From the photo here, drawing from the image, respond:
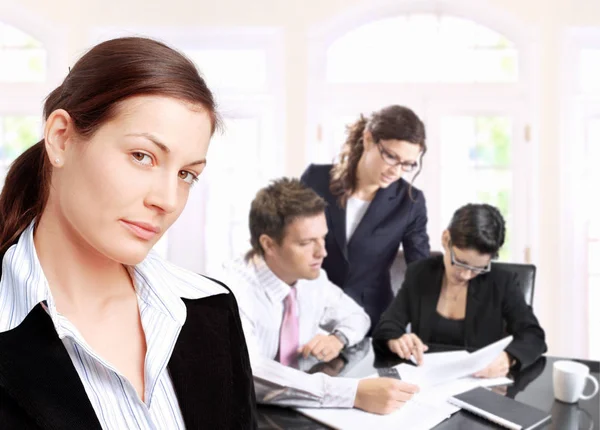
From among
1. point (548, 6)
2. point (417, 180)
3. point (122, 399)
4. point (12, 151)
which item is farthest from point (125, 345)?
point (548, 6)

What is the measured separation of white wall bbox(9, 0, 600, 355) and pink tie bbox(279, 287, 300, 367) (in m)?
1.13

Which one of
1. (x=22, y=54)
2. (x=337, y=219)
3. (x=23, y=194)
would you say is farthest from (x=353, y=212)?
(x=22, y=54)

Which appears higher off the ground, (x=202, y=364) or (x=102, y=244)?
(x=102, y=244)

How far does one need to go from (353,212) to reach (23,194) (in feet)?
4.30

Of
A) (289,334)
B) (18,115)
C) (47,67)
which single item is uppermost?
(47,67)

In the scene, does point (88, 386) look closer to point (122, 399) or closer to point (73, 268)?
point (122, 399)

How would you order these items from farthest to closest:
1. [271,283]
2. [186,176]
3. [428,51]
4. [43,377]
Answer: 1. [428,51]
2. [271,283]
3. [186,176]
4. [43,377]

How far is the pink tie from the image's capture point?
1.76 meters

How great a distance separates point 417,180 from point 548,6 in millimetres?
1338

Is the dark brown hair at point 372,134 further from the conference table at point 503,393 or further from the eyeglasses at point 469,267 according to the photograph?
the conference table at point 503,393

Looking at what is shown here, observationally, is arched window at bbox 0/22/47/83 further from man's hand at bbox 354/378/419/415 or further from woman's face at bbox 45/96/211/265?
woman's face at bbox 45/96/211/265

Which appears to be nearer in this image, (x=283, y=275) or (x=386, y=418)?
(x=386, y=418)

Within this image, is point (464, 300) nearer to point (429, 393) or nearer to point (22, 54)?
point (429, 393)

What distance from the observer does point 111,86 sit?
719mm
